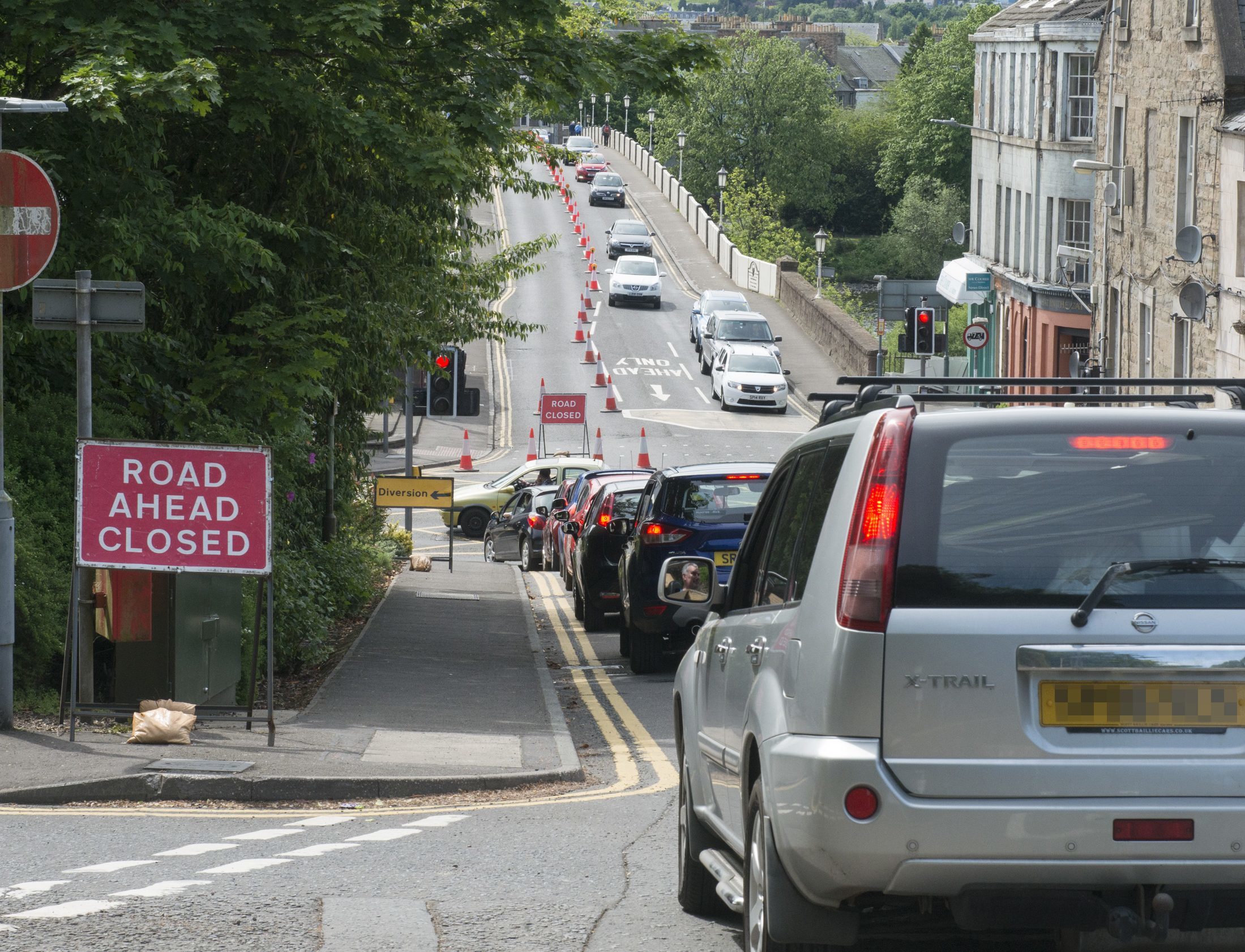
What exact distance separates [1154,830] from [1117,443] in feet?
3.24

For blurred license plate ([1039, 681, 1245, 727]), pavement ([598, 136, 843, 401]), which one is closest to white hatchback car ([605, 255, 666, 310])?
pavement ([598, 136, 843, 401])

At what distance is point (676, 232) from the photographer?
309 feet

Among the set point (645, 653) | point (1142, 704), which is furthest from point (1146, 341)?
point (1142, 704)

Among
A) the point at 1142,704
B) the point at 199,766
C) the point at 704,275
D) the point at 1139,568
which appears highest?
the point at 704,275

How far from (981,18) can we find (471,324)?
9285 cm

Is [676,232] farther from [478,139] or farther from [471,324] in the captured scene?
[478,139]

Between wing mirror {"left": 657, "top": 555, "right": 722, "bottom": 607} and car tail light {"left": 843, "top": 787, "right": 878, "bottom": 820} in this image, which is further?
wing mirror {"left": 657, "top": 555, "right": 722, "bottom": 607}

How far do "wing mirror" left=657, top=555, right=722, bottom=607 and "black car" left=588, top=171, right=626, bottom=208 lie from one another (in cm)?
9432

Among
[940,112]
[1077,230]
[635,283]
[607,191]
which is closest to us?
[1077,230]

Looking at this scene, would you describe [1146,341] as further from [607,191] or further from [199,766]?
[607,191]

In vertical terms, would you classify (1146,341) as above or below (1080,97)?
below

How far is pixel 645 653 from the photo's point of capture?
15.7 m

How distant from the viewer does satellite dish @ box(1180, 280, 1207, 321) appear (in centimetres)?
2948

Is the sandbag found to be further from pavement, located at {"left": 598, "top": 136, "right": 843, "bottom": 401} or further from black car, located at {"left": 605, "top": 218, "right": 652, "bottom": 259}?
black car, located at {"left": 605, "top": 218, "right": 652, "bottom": 259}
